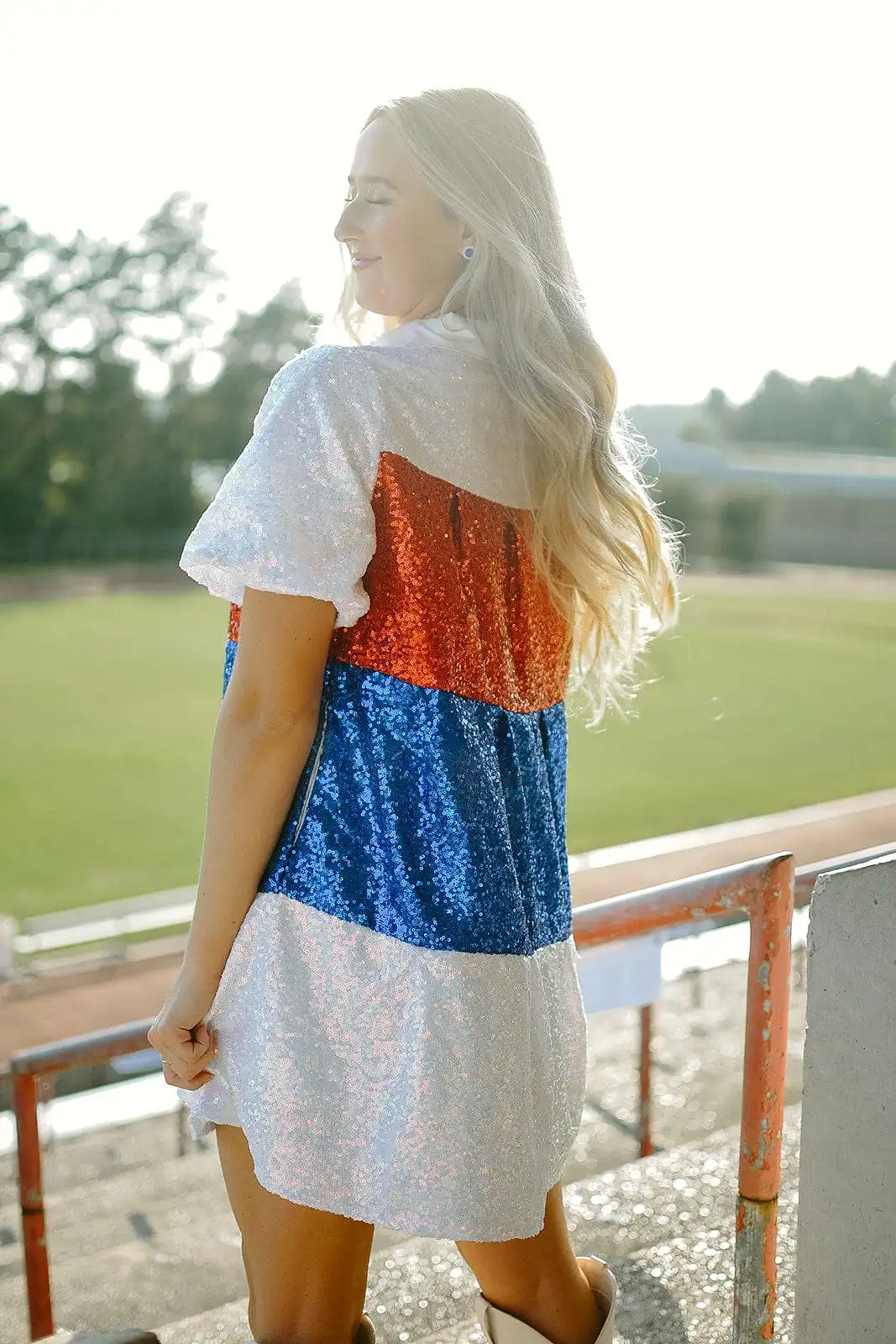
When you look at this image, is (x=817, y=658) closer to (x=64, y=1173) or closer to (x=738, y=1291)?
(x=64, y=1173)

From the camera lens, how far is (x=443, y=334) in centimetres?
99

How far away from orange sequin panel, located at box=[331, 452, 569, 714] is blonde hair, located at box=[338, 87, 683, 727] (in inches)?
2.2

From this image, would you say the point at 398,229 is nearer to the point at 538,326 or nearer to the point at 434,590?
the point at 538,326

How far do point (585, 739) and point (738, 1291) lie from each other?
94.9ft

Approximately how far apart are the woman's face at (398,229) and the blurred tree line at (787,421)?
52288 millimetres

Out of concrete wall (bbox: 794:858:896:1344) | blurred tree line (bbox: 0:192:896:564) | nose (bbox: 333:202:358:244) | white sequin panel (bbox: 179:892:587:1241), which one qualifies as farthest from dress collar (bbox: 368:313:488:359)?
blurred tree line (bbox: 0:192:896:564)

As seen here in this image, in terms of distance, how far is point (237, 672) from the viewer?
0.92 meters

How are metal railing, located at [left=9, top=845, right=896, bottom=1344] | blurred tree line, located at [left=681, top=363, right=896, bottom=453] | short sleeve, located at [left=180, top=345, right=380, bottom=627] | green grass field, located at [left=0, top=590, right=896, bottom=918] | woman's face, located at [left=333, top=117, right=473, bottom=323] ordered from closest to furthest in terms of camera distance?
short sleeve, located at [left=180, top=345, right=380, bottom=627] < woman's face, located at [left=333, top=117, right=473, bottom=323] < metal railing, located at [left=9, top=845, right=896, bottom=1344] < green grass field, located at [left=0, top=590, right=896, bottom=918] < blurred tree line, located at [left=681, top=363, right=896, bottom=453]

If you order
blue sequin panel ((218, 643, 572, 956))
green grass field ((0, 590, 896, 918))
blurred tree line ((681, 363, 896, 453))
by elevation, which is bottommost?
green grass field ((0, 590, 896, 918))

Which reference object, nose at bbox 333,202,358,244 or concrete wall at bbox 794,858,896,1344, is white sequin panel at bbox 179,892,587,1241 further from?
nose at bbox 333,202,358,244

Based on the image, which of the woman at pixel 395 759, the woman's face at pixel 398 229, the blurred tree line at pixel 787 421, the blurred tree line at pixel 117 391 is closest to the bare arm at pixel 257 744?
the woman at pixel 395 759

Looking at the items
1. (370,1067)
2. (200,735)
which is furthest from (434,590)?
(200,735)

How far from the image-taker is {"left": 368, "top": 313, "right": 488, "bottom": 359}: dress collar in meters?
0.98

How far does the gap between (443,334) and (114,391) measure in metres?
40.0
